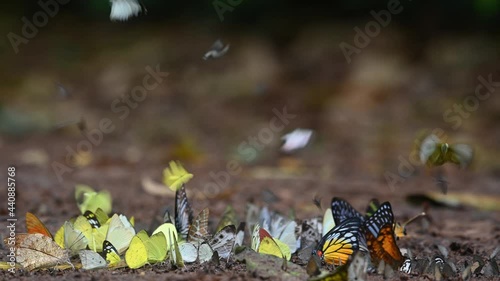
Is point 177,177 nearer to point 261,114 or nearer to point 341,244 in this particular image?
point 341,244

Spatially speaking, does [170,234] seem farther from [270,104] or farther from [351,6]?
[351,6]

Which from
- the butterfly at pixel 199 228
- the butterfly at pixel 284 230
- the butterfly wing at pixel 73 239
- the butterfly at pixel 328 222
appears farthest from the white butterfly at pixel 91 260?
the butterfly at pixel 328 222

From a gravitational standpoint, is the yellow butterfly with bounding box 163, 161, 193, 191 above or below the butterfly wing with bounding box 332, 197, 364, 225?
above

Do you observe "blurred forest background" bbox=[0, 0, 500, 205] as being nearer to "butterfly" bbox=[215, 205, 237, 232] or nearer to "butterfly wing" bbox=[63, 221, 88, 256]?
"butterfly" bbox=[215, 205, 237, 232]

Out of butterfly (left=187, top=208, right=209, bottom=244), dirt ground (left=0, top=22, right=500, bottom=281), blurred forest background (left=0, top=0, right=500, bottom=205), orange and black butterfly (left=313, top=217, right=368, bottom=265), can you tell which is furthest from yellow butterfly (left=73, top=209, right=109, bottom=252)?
blurred forest background (left=0, top=0, right=500, bottom=205)

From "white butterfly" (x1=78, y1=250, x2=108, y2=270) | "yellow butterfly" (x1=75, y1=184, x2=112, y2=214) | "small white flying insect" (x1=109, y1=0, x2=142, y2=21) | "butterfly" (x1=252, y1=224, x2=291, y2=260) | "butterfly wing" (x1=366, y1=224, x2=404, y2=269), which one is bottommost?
"butterfly wing" (x1=366, y1=224, x2=404, y2=269)
